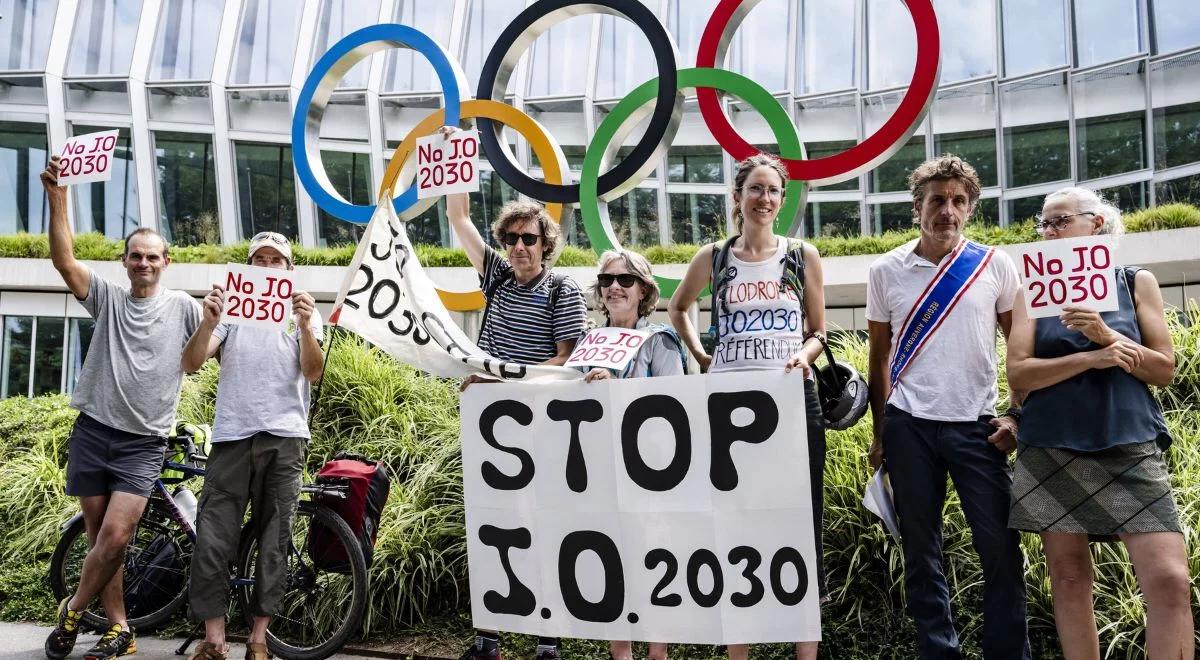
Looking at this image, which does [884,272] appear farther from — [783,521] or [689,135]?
[689,135]

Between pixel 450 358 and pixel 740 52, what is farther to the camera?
pixel 740 52

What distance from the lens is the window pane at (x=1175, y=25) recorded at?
54.6 ft

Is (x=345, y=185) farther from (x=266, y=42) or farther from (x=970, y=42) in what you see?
(x=970, y=42)

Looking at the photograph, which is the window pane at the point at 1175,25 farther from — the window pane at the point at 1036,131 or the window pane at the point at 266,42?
the window pane at the point at 266,42

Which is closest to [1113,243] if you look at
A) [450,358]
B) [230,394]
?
[450,358]

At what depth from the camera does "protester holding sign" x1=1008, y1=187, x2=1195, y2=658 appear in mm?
2770

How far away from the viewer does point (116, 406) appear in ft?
13.5

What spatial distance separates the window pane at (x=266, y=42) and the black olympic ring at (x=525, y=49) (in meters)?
15.8

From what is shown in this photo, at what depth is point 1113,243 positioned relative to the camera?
2.82m

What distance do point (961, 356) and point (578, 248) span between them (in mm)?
15036

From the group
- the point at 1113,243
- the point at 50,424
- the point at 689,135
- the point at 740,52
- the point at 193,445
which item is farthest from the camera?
the point at 740,52

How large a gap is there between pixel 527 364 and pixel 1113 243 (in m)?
2.08

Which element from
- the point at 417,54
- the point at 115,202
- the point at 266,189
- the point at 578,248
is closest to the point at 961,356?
the point at 578,248

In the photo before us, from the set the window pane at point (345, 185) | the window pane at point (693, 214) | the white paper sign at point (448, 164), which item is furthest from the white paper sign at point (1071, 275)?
the window pane at point (345, 185)
